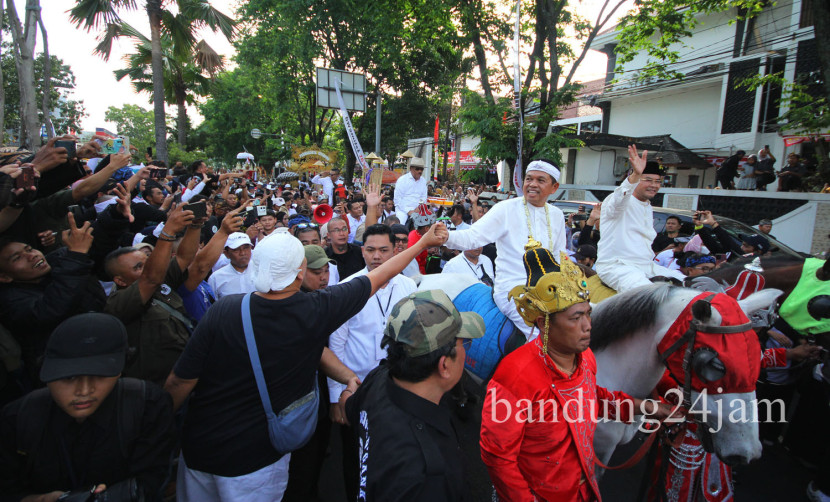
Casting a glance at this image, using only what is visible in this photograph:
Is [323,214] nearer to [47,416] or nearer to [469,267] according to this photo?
[469,267]

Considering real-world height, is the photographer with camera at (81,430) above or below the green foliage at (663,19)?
below

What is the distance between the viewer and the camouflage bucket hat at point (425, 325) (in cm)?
165

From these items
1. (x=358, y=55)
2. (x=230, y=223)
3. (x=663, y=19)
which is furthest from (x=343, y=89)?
(x=230, y=223)

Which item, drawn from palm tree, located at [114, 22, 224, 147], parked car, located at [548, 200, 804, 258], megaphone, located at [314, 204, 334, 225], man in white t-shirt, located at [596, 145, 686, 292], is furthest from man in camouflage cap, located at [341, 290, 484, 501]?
palm tree, located at [114, 22, 224, 147]

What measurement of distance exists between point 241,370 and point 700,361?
2416 mm

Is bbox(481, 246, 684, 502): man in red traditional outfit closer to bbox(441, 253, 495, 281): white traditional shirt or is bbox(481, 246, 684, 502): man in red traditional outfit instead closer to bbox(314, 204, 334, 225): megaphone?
bbox(441, 253, 495, 281): white traditional shirt

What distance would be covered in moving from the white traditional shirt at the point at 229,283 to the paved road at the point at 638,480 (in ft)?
6.29

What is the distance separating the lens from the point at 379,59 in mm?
21406

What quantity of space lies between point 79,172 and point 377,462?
4.20 meters

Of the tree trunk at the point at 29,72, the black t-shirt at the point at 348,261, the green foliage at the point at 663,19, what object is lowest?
the black t-shirt at the point at 348,261

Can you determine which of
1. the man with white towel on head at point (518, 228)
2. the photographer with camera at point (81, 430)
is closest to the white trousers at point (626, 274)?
the man with white towel on head at point (518, 228)

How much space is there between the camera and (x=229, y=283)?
4.18 m

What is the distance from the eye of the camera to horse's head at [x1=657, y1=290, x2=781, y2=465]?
7.20 feet

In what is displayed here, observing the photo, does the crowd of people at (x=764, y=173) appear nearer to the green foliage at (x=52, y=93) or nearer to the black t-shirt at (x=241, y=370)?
the black t-shirt at (x=241, y=370)
